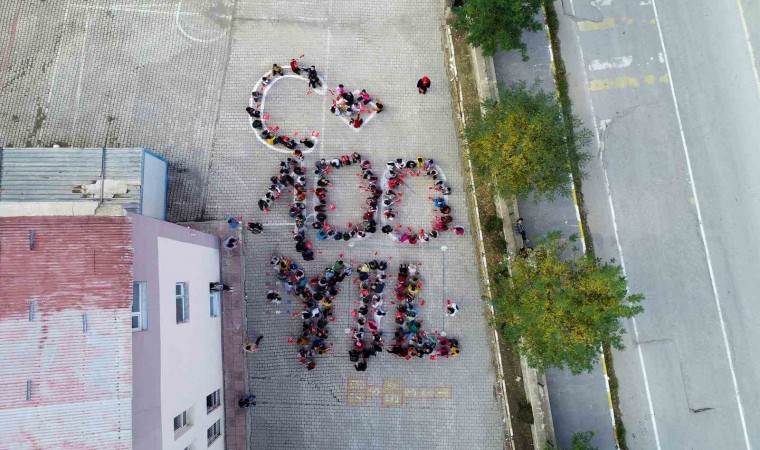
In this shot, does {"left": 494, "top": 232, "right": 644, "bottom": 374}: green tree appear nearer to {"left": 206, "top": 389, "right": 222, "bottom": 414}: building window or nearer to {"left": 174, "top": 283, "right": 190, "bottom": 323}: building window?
{"left": 174, "top": 283, "right": 190, "bottom": 323}: building window

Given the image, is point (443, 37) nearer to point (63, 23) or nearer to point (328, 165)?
point (328, 165)

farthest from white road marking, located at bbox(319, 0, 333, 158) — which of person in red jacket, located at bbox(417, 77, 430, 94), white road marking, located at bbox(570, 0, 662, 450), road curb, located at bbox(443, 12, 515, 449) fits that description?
white road marking, located at bbox(570, 0, 662, 450)

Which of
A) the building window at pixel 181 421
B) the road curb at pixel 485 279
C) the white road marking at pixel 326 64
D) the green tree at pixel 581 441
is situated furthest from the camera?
the white road marking at pixel 326 64

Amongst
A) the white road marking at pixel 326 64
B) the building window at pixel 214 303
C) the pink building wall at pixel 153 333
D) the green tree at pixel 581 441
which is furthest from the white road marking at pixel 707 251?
the pink building wall at pixel 153 333

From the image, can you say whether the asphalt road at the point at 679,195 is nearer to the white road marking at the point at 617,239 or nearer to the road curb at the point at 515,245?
the white road marking at the point at 617,239

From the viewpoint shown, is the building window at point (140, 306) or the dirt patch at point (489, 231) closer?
the building window at point (140, 306)

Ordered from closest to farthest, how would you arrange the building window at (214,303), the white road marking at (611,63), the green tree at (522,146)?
the green tree at (522,146) → the building window at (214,303) → the white road marking at (611,63)

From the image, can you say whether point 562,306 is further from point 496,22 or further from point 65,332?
point 65,332

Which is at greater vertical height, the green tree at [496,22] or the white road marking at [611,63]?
the green tree at [496,22]
